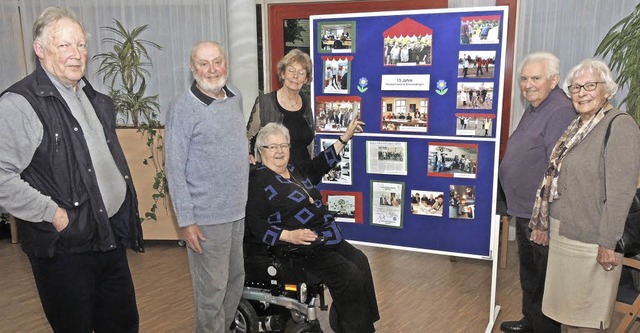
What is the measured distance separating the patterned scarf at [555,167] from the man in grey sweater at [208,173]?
1.30 m

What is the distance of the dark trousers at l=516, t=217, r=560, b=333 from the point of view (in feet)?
7.85

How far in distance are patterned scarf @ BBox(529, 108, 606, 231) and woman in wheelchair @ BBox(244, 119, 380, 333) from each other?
0.85m

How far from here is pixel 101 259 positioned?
5.98 ft

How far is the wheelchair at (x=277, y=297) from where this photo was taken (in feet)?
7.86

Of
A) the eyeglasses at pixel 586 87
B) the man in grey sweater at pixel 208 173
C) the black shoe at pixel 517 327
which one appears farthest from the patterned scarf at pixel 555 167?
the man in grey sweater at pixel 208 173

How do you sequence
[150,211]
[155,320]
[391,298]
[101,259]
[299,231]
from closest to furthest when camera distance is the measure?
[101,259]
[299,231]
[155,320]
[391,298]
[150,211]

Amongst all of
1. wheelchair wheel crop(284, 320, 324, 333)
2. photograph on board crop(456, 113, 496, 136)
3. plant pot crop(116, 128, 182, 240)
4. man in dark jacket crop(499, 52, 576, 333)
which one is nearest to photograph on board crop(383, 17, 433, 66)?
photograph on board crop(456, 113, 496, 136)

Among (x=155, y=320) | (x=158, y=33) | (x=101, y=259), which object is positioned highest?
(x=158, y=33)

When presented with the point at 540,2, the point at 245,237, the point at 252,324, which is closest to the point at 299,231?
the point at 245,237

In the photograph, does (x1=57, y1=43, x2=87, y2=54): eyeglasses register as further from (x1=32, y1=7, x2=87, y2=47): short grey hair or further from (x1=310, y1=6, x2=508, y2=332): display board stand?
(x1=310, y1=6, x2=508, y2=332): display board stand

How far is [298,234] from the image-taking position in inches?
94.0

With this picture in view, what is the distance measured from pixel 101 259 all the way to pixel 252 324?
36.4 inches

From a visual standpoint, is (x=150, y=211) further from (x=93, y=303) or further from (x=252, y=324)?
(x=93, y=303)

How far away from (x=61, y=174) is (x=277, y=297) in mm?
1174
